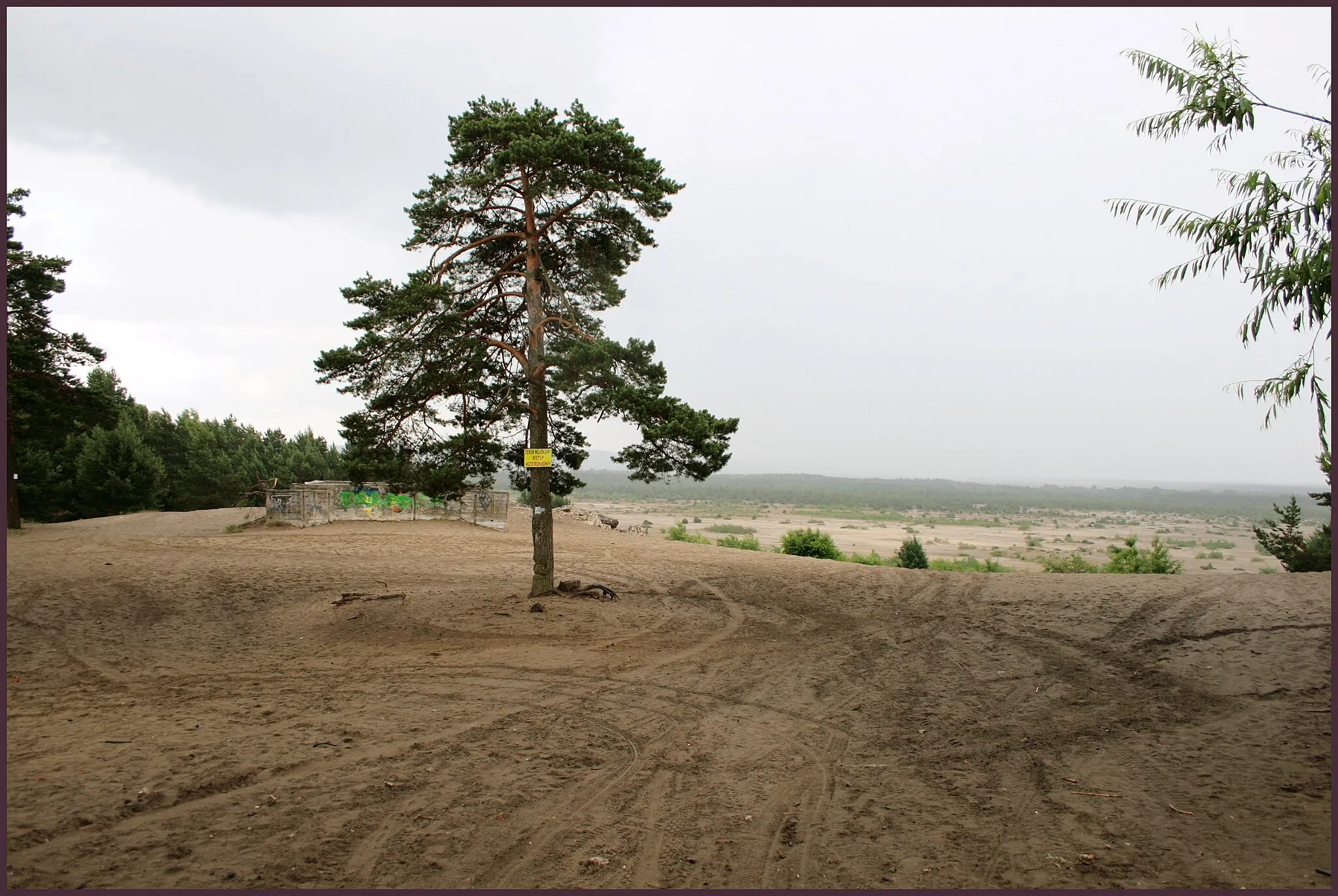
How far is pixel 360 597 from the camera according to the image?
1240cm

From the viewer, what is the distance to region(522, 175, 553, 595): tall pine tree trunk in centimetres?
1145

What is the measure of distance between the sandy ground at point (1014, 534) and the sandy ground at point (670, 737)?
1459 cm

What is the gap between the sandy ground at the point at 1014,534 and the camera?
3712 cm

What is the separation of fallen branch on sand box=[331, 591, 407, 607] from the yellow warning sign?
385 centimetres

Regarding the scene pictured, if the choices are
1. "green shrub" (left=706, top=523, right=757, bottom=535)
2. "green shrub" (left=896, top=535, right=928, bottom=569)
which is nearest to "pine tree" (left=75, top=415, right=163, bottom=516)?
"green shrub" (left=706, top=523, right=757, bottom=535)

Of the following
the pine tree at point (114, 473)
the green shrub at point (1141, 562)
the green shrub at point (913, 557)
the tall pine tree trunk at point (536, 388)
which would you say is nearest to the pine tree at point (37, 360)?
the pine tree at point (114, 473)

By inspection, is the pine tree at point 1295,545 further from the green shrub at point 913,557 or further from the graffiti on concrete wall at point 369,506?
the graffiti on concrete wall at point 369,506

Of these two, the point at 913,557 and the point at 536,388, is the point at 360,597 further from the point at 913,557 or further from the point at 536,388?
the point at 913,557

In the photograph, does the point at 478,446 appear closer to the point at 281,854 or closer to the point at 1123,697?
the point at 281,854

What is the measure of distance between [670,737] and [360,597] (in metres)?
8.20

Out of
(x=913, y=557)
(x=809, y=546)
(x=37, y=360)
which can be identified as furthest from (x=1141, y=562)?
(x=37, y=360)

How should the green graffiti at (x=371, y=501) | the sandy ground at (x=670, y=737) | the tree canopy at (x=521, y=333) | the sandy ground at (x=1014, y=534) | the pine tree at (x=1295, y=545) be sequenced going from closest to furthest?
1. the sandy ground at (x=670, y=737)
2. the tree canopy at (x=521, y=333)
3. the pine tree at (x=1295, y=545)
4. the green graffiti at (x=371, y=501)
5. the sandy ground at (x=1014, y=534)

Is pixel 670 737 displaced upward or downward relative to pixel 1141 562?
downward

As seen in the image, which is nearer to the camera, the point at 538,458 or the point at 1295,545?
the point at 538,458
